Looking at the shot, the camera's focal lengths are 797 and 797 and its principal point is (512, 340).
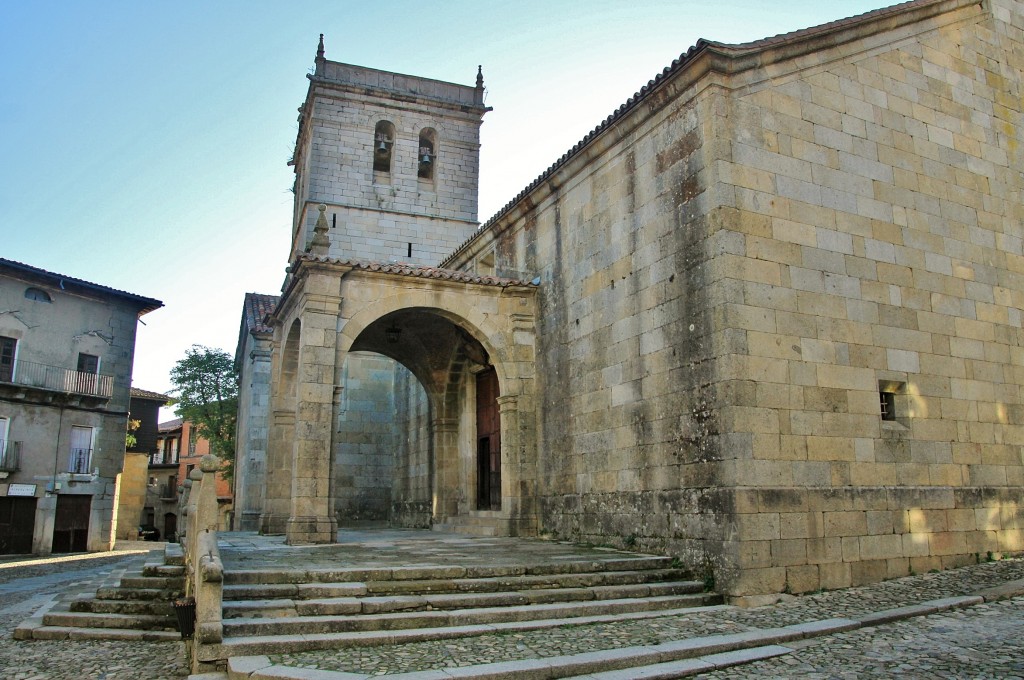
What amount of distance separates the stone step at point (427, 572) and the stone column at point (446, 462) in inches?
293

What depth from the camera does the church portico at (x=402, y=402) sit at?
11211 millimetres

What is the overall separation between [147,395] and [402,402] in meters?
19.7

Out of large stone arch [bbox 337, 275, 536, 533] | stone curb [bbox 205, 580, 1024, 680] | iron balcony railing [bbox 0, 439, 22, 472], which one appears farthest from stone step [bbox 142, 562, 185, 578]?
iron balcony railing [bbox 0, 439, 22, 472]

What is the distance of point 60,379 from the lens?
74.0ft

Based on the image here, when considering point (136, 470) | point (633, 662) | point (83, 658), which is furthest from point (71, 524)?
point (633, 662)

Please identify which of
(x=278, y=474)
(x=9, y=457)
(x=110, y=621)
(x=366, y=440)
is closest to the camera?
(x=110, y=621)

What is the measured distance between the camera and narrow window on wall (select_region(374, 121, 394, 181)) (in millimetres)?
22922

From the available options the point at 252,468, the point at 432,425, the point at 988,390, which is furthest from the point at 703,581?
the point at 252,468

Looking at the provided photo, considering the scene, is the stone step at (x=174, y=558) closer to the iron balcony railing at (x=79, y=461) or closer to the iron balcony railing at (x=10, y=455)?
the iron balcony railing at (x=10, y=455)

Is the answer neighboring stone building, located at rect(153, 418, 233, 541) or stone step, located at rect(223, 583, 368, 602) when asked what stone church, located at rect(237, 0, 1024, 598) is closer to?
stone step, located at rect(223, 583, 368, 602)

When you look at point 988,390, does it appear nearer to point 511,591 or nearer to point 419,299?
point 511,591

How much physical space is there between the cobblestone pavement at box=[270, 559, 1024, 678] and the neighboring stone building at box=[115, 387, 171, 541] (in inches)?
1148

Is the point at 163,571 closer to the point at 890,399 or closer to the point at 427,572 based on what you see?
the point at 427,572

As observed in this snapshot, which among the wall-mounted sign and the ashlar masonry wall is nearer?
the ashlar masonry wall
